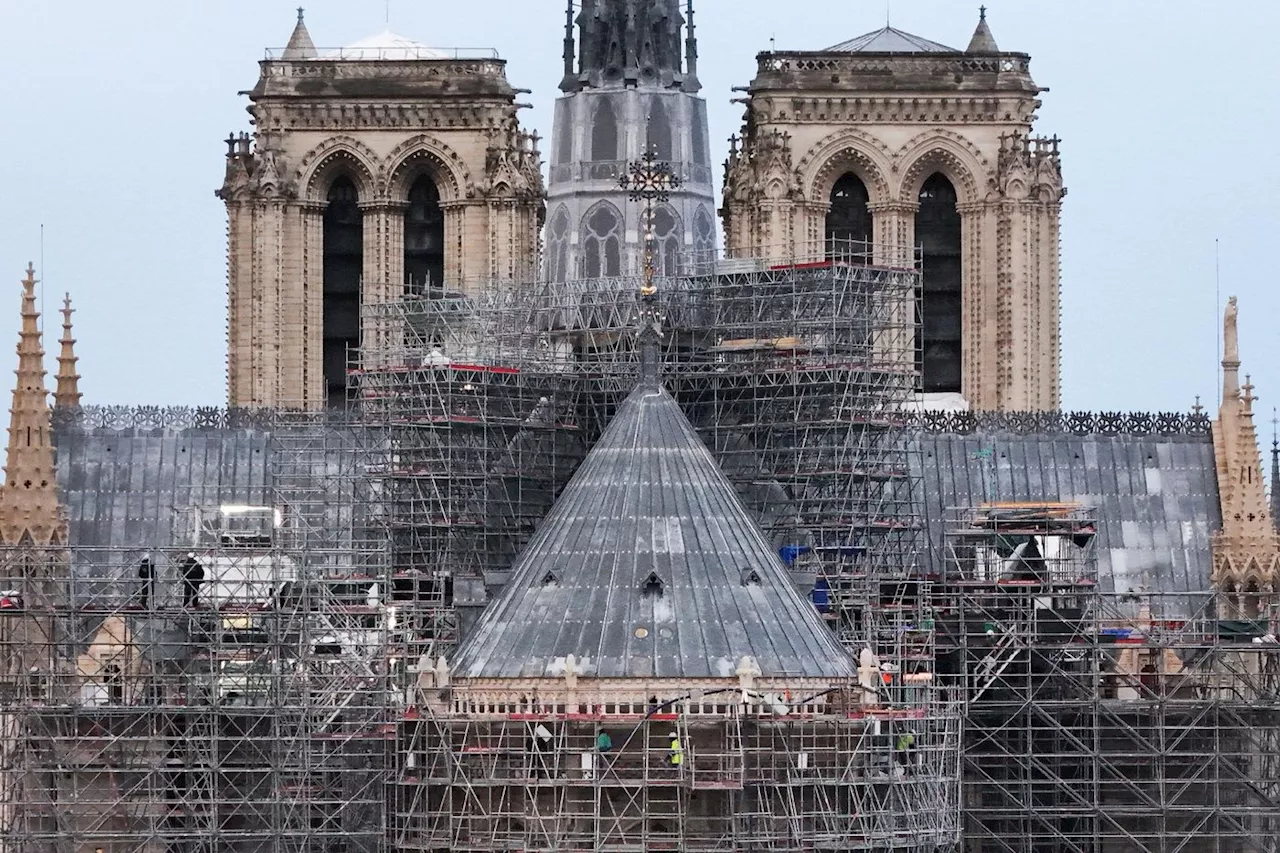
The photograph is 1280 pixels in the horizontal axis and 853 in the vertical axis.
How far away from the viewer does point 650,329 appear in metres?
134

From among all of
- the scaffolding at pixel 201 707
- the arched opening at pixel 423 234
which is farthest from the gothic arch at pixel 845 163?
the scaffolding at pixel 201 707

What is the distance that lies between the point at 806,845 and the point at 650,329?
1615 centimetres

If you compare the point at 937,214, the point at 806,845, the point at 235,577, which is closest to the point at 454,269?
the point at 937,214

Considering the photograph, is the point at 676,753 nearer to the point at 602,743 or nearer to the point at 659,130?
the point at 602,743

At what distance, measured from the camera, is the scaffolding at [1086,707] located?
134875 millimetres

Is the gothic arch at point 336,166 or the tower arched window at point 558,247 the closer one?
the tower arched window at point 558,247

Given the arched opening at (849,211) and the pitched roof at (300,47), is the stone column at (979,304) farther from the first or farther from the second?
the pitched roof at (300,47)

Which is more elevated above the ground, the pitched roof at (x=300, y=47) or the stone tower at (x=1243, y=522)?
the pitched roof at (x=300, y=47)

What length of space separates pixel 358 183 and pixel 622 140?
1260 centimetres

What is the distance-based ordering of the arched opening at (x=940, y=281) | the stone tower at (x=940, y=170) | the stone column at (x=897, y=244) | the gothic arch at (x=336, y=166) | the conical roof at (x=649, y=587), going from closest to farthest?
the conical roof at (x=649, y=587) < the stone column at (x=897, y=244) < the stone tower at (x=940, y=170) < the gothic arch at (x=336, y=166) < the arched opening at (x=940, y=281)

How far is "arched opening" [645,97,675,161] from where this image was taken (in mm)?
146750

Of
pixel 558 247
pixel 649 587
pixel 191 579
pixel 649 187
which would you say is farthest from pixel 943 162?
pixel 191 579

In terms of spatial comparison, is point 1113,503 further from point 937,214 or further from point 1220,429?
point 937,214

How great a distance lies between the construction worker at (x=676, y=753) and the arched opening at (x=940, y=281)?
36395 mm
